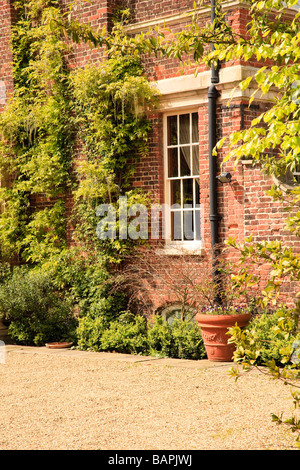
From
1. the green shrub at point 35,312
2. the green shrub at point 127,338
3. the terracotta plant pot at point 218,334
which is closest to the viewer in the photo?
the terracotta plant pot at point 218,334

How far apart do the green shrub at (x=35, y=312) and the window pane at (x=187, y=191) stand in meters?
2.60

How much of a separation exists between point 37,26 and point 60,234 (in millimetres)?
3908

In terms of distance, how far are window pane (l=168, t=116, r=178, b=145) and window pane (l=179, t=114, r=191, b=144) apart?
10 centimetres

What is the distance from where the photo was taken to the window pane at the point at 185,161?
421 inches

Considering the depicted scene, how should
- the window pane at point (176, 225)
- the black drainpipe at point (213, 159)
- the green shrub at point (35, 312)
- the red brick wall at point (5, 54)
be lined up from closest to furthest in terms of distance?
the black drainpipe at point (213, 159), the green shrub at point (35, 312), the window pane at point (176, 225), the red brick wall at point (5, 54)

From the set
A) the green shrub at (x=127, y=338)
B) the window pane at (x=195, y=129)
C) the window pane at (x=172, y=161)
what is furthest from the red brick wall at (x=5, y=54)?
the green shrub at (x=127, y=338)

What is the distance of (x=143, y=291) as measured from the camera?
10.7 metres

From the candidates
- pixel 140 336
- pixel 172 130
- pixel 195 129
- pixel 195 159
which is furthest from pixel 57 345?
pixel 195 129

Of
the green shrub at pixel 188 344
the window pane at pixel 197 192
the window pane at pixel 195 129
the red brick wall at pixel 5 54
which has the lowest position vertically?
the green shrub at pixel 188 344

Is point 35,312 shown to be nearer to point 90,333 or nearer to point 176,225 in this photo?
point 90,333

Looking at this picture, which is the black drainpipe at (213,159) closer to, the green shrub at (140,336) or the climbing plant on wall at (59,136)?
the climbing plant on wall at (59,136)

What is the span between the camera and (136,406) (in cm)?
621

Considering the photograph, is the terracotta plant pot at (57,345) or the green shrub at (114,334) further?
the terracotta plant pot at (57,345)

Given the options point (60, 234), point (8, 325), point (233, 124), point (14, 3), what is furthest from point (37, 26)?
point (8, 325)
